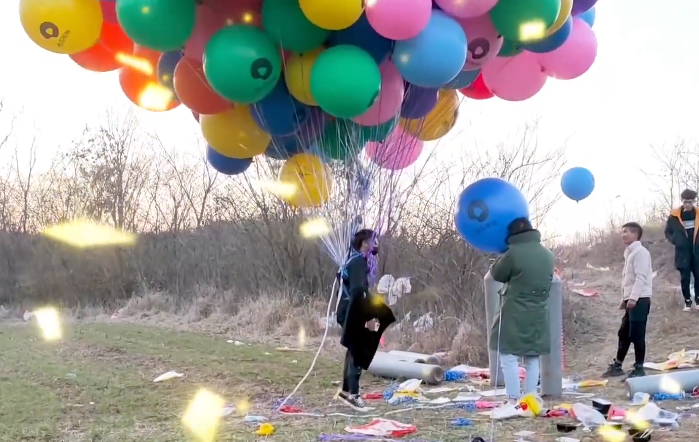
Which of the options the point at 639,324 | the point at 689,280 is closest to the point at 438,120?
the point at 639,324

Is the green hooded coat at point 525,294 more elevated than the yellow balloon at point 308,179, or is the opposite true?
the yellow balloon at point 308,179

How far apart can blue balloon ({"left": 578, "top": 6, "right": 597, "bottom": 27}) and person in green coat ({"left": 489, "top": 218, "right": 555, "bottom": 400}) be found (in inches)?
58.5

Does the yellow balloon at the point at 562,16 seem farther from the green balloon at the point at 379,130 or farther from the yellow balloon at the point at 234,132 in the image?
the yellow balloon at the point at 234,132

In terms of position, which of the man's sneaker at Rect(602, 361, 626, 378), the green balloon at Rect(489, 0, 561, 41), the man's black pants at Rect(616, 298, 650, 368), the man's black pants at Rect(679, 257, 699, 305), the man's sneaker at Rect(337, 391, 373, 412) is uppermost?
the green balloon at Rect(489, 0, 561, 41)

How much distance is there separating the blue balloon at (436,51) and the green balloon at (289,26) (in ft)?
1.70

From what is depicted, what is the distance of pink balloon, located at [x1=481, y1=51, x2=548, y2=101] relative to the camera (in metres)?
4.74

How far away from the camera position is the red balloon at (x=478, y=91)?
5121mm

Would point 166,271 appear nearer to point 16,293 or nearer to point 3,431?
point 16,293

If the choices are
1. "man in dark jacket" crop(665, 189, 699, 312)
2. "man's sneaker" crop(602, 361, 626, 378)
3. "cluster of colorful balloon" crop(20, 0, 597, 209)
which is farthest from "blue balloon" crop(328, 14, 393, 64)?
"man in dark jacket" crop(665, 189, 699, 312)

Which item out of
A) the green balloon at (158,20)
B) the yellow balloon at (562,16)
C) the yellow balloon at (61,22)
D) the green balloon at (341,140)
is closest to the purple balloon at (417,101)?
the green balloon at (341,140)

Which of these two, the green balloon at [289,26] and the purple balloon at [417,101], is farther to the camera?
the purple balloon at [417,101]

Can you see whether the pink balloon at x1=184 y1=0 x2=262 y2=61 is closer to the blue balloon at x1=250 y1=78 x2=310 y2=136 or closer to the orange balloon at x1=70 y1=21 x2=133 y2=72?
the blue balloon at x1=250 y1=78 x2=310 y2=136

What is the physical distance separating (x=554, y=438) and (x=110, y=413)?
3375mm

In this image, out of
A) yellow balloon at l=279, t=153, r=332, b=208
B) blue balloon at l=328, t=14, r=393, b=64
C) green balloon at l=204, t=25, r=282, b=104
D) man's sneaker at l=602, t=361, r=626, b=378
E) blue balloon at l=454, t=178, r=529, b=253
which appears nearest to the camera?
green balloon at l=204, t=25, r=282, b=104
